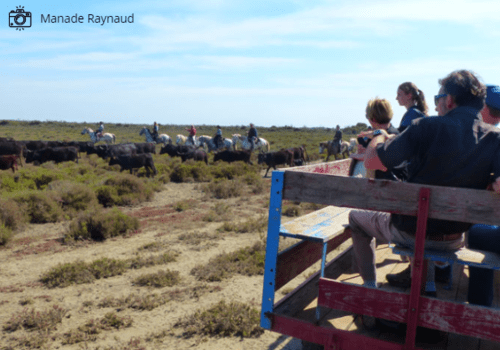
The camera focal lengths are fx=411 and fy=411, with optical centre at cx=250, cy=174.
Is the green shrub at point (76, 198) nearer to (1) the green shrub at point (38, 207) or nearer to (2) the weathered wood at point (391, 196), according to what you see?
(1) the green shrub at point (38, 207)

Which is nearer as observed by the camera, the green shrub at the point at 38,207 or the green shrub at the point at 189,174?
the green shrub at the point at 38,207

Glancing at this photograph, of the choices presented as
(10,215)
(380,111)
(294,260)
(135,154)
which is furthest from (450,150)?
(135,154)

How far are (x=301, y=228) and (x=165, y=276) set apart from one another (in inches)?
157

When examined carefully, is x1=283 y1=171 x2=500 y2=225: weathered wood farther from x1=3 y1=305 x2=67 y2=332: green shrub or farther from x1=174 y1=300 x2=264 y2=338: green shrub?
x1=3 y1=305 x2=67 y2=332: green shrub

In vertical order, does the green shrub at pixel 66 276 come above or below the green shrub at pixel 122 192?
below

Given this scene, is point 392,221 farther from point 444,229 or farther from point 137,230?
point 137,230

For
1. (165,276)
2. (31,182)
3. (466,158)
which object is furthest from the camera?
(31,182)

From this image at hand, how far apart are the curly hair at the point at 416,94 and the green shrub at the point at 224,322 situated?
332 cm

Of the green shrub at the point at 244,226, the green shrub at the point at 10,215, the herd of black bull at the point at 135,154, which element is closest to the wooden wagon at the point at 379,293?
the green shrub at the point at 244,226

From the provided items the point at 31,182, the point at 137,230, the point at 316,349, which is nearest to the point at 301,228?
the point at 316,349

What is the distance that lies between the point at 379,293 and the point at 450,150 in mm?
992

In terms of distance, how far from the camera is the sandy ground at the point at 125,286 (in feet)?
16.1

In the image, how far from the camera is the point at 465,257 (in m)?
2.63

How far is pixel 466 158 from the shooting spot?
2.57 metres
